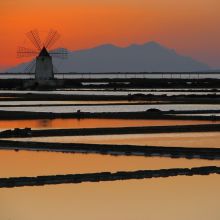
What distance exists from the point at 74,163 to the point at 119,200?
10.1 ft

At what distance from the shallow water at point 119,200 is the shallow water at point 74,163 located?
1315 millimetres

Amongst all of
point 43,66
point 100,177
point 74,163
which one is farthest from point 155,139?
point 43,66

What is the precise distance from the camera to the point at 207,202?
10.0m

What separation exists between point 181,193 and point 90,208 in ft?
4.98

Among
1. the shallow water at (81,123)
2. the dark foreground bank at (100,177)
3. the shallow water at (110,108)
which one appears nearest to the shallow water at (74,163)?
the dark foreground bank at (100,177)

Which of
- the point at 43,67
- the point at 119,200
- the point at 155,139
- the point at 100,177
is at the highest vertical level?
the point at 43,67

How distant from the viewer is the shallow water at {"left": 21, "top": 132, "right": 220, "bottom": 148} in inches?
631

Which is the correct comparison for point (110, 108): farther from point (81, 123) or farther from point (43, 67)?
point (43, 67)

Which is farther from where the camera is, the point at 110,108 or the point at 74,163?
the point at 110,108

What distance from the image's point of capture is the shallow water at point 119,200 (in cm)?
930

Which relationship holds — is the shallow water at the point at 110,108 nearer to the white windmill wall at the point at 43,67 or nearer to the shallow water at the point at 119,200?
the shallow water at the point at 119,200

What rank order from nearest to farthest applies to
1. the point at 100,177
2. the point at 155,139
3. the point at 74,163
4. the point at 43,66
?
the point at 100,177 < the point at 74,163 < the point at 155,139 < the point at 43,66

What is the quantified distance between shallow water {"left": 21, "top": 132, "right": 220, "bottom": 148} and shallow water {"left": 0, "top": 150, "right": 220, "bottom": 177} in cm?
233

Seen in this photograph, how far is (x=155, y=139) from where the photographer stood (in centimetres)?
1694
